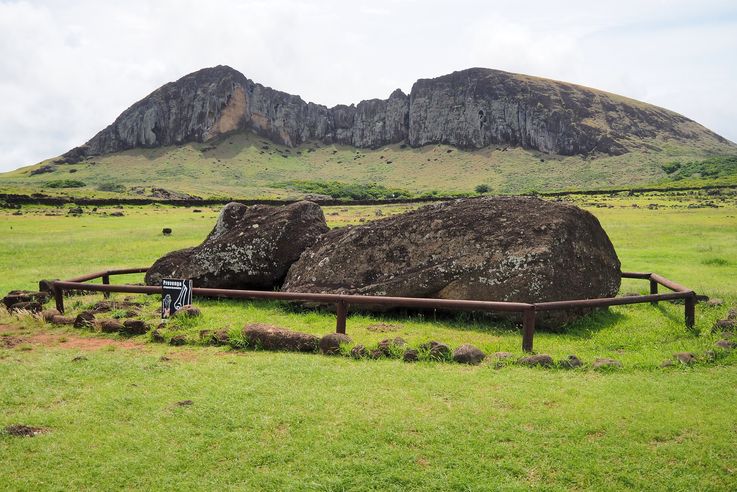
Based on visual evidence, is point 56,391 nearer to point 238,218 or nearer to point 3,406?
point 3,406

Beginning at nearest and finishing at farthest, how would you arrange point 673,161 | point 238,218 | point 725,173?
1. point 238,218
2. point 725,173
3. point 673,161

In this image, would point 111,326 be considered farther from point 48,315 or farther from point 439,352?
point 439,352

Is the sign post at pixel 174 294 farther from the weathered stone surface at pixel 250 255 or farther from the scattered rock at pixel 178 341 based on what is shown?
the weathered stone surface at pixel 250 255

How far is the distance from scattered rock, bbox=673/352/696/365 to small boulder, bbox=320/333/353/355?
6.07 metres

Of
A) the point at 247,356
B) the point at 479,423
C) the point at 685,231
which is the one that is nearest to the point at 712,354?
the point at 479,423

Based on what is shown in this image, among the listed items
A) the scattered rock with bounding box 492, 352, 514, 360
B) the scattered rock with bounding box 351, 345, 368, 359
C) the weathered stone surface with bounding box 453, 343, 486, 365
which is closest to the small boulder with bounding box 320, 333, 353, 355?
the scattered rock with bounding box 351, 345, 368, 359

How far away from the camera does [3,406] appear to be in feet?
27.2

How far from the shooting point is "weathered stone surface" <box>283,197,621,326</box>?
44.9ft

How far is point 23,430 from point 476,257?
33.6ft

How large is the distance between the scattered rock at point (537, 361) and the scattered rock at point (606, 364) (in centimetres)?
74

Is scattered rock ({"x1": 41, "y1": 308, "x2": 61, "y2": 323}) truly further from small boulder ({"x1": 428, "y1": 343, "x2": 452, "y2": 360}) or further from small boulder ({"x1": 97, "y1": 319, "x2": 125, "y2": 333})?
small boulder ({"x1": 428, "y1": 343, "x2": 452, "y2": 360})

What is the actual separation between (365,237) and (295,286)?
246 cm

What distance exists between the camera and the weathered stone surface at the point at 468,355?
1023 centimetres

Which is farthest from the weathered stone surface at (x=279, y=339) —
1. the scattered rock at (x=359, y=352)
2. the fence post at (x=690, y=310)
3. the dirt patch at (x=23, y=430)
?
the fence post at (x=690, y=310)
